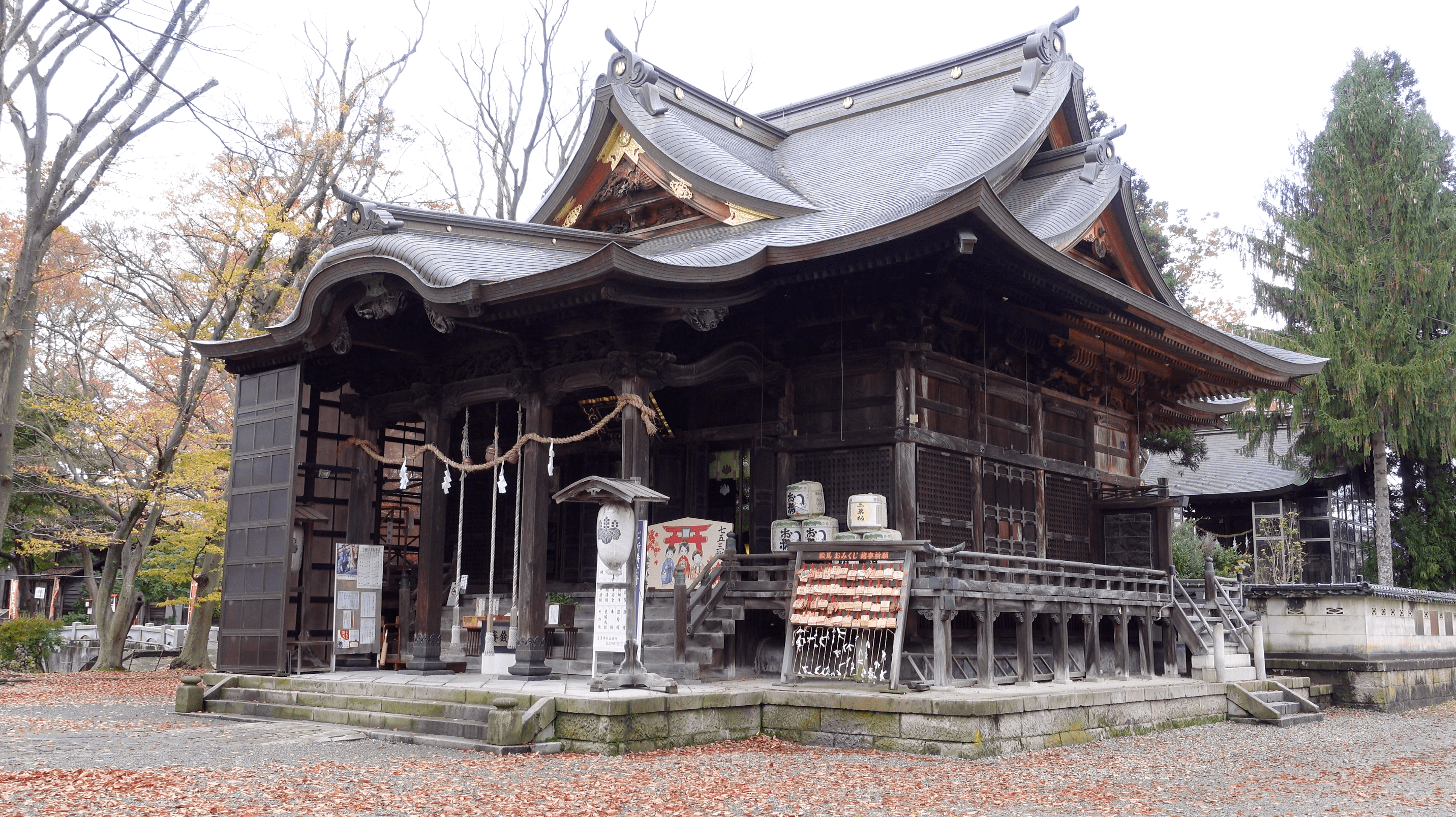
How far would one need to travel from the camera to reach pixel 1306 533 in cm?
3105

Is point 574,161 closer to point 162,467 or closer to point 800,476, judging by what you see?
point 800,476

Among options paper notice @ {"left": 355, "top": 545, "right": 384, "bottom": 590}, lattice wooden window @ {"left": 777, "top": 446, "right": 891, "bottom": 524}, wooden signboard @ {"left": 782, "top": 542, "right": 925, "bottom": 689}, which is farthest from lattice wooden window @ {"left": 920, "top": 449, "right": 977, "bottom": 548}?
paper notice @ {"left": 355, "top": 545, "right": 384, "bottom": 590}

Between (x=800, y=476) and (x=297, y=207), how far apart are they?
1287cm

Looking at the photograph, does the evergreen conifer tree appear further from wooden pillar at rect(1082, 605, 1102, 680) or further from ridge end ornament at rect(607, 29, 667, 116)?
ridge end ornament at rect(607, 29, 667, 116)

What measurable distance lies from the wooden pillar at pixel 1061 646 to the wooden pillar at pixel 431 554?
7.18 metres

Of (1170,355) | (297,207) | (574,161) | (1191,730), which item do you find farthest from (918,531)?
(297,207)

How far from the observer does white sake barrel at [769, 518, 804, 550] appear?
1305cm

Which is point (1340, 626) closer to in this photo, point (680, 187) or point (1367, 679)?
point (1367, 679)

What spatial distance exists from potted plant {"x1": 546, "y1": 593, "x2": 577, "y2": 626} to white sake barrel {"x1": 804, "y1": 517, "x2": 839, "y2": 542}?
291 cm

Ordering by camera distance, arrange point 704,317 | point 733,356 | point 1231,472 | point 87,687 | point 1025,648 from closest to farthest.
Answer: point 1025,648 < point 704,317 < point 733,356 < point 87,687 < point 1231,472

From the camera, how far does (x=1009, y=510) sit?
1462cm

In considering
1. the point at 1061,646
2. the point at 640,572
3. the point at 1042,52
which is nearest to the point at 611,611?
the point at 640,572

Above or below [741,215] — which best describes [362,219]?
below

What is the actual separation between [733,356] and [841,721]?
4.57m
